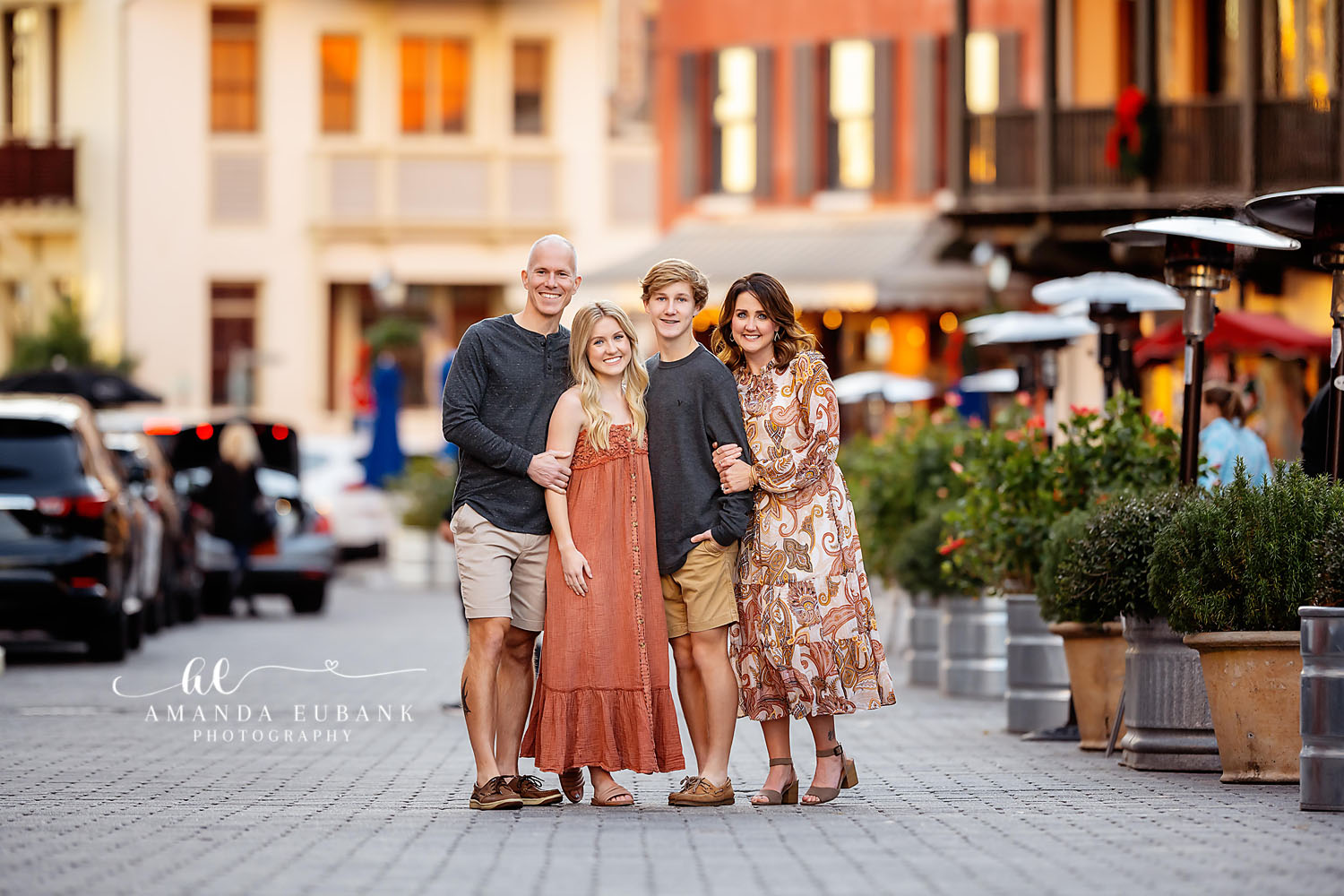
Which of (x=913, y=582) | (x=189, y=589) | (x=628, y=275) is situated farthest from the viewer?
(x=628, y=275)

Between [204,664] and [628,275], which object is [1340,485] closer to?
[204,664]

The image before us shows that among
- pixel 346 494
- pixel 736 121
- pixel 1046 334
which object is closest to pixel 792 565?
pixel 1046 334

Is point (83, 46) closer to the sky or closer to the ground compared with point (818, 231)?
closer to the sky

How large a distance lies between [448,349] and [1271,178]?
69.3 feet

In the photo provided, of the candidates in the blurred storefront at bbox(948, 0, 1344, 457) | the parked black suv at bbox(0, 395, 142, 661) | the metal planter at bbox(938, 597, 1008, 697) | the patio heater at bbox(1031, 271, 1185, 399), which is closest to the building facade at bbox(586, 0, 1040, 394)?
the blurred storefront at bbox(948, 0, 1344, 457)

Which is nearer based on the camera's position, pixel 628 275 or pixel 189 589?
pixel 189 589

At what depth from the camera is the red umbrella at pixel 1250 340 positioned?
823 inches

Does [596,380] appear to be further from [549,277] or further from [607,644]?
[607,644]

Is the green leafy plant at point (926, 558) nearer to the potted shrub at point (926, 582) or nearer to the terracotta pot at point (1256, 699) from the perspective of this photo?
the potted shrub at point (926, 582)

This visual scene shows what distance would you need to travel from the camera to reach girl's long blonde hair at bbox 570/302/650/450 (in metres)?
9.63

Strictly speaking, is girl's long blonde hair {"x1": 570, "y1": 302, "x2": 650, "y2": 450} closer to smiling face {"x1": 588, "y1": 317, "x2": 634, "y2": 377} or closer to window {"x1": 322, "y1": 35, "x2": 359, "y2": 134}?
smiling face {"x1": 588, "y1": 317, "x2": 634, "y2": 377}

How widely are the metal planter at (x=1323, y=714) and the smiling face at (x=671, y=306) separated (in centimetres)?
256

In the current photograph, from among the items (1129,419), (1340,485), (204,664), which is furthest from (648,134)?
(1340,485)

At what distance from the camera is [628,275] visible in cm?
3394
